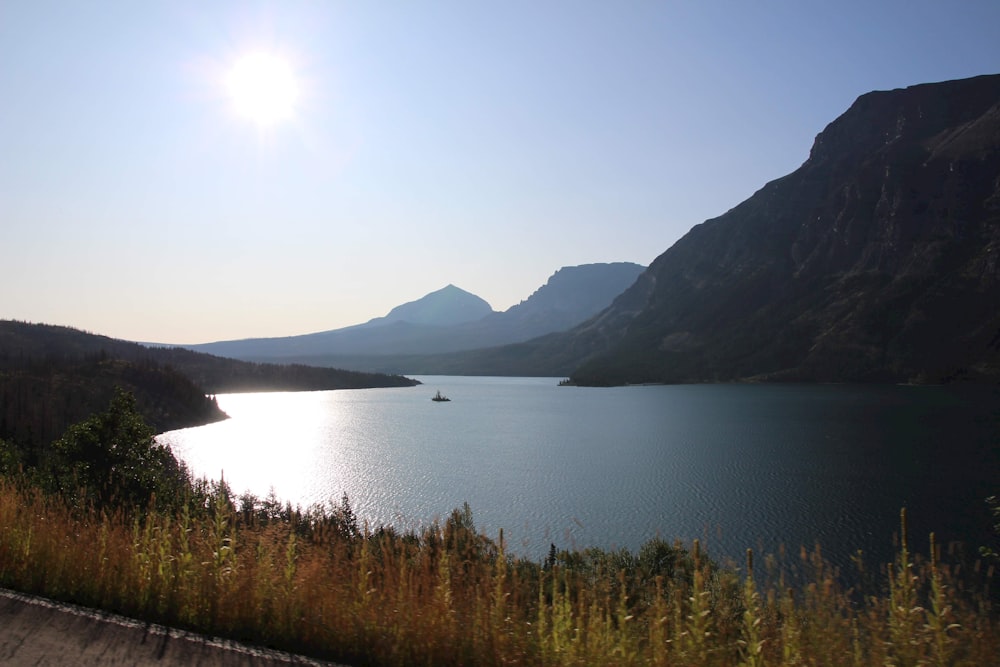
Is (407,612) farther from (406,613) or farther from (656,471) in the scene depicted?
(656,471)

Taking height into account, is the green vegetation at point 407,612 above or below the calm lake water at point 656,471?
above

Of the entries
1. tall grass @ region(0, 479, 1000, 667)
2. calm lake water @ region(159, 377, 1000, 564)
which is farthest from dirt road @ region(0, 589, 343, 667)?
calm lake water @ region(159, 377, 1000, 564)

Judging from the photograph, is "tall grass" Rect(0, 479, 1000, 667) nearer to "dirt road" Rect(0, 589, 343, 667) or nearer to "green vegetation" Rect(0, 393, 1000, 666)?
"green vegetation" Rect(0, 393, 1000, 666)

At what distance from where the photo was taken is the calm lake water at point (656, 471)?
4834 centimetres

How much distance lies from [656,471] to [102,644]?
244 ft

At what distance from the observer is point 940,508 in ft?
177

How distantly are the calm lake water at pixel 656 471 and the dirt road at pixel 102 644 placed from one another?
A: 4.53 metres

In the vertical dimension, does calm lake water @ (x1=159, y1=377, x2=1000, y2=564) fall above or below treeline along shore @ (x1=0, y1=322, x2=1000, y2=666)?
below

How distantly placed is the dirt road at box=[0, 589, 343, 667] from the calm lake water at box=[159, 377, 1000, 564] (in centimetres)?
453

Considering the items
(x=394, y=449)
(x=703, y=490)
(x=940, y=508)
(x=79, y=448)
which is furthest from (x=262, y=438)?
(x=940, y=508)

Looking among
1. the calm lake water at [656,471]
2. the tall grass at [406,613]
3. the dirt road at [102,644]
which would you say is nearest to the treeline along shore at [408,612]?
the tall grass at [406,613]

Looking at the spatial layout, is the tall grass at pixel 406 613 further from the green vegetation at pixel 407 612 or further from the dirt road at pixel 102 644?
the dirt road at pixel 102 644

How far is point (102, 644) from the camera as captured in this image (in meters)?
6.77

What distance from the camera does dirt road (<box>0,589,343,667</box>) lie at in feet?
21.3
